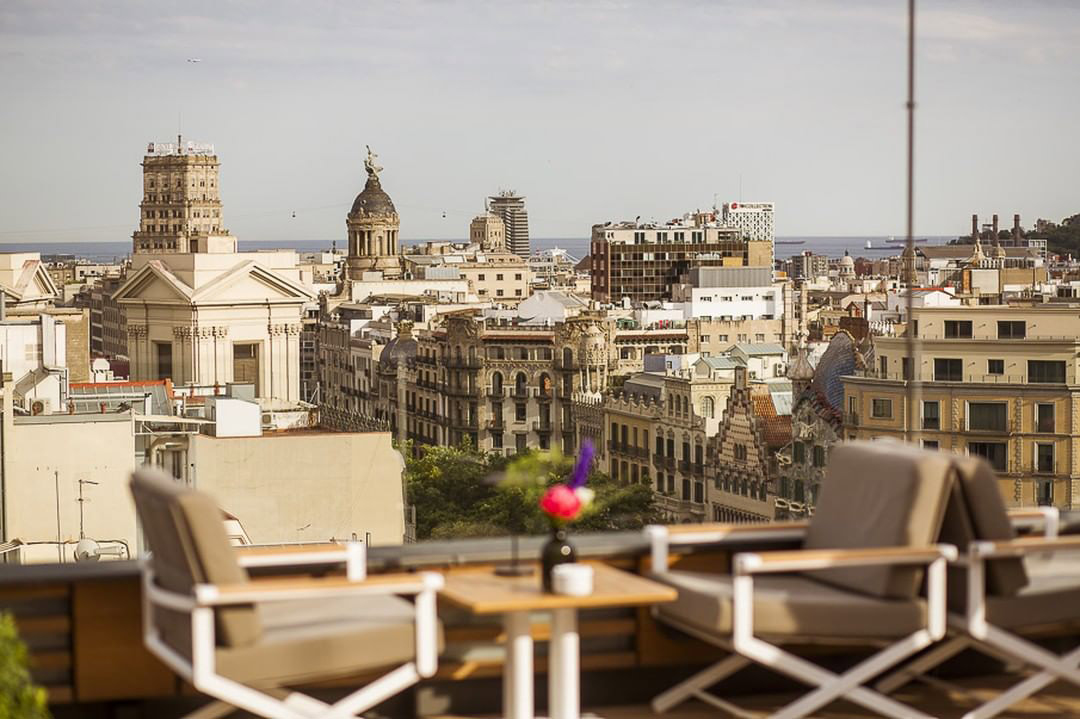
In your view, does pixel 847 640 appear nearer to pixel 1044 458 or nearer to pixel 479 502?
pixel 1044 458

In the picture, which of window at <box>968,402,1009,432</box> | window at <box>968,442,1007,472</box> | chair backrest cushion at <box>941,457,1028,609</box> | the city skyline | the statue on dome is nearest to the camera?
chair backrest cushion at <box>941,457,1028,609</box>

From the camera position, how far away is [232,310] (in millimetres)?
29609

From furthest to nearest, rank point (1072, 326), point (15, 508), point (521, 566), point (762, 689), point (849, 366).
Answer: point (849, 366) → point (1072, 326) → point (15, 508) → point (762, 689) → point (521, 566)

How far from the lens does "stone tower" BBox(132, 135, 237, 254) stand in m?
37.9

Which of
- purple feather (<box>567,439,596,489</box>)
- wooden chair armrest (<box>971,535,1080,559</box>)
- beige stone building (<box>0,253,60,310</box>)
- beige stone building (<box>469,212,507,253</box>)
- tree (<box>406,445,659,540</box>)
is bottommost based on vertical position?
tree (<box>406,445,659,540</box>)

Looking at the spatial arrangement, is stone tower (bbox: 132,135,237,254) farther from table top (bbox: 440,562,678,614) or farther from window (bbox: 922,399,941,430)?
table top (bbox: 440,562,678,614)

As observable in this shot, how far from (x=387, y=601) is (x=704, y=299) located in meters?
50.8

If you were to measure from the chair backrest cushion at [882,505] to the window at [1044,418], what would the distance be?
61.7 ft

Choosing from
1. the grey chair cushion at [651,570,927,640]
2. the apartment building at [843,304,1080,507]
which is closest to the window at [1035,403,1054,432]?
the apartment building at [843,304,1080,507]

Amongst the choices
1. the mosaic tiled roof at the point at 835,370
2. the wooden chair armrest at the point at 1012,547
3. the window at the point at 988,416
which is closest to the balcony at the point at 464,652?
the wooden chair armrest at the point at 1012,547

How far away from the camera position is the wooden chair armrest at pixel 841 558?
2.90 m

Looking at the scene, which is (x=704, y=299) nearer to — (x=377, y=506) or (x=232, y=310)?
(x=232, y=310)

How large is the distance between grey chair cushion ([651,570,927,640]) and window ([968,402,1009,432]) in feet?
60.6

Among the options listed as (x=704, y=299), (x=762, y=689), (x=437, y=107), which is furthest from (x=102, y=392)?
(x=704, y=299)
